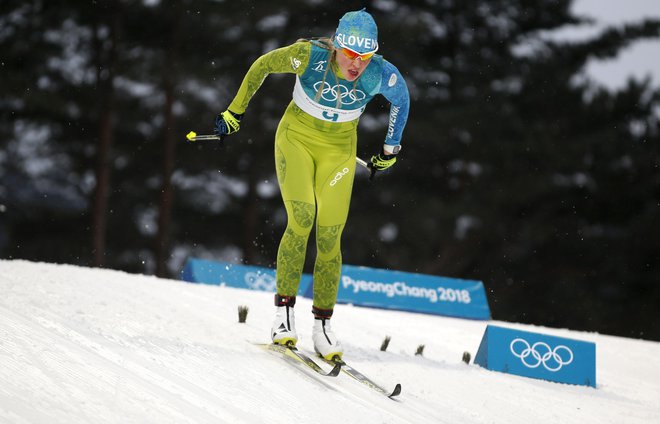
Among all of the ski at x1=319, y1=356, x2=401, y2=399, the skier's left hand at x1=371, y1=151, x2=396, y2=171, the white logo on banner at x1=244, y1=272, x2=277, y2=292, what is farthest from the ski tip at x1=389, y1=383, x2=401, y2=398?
the white logo on banner at x1=244, y1=272, x2=277, y2=292

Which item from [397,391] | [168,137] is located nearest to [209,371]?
[397,391]

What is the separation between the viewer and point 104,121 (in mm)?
20312

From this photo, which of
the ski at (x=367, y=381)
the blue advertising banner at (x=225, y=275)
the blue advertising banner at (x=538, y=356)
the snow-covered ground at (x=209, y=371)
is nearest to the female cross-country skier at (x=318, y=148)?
the ski at (x=367, y=381)

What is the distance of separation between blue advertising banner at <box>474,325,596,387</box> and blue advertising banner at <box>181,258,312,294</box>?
4190mm

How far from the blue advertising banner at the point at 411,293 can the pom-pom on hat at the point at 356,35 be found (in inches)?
218

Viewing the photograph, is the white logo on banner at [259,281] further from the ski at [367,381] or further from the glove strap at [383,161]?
the ski at [367,381]

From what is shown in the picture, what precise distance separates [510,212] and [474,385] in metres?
17.9

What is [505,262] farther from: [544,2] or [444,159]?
[544,2]

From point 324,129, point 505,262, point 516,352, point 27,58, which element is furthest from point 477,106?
point 324,129

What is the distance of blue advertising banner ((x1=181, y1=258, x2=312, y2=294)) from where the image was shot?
10797 millimetres

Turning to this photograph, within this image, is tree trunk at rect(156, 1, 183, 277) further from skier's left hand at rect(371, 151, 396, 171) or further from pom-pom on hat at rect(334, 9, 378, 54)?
pom-pom on hat at rect(334, 9, 378, 54)

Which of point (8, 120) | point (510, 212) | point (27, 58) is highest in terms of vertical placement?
point (27, 58)

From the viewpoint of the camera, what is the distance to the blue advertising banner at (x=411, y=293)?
10.5m

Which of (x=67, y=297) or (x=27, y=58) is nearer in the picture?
(x=67, y=297)
